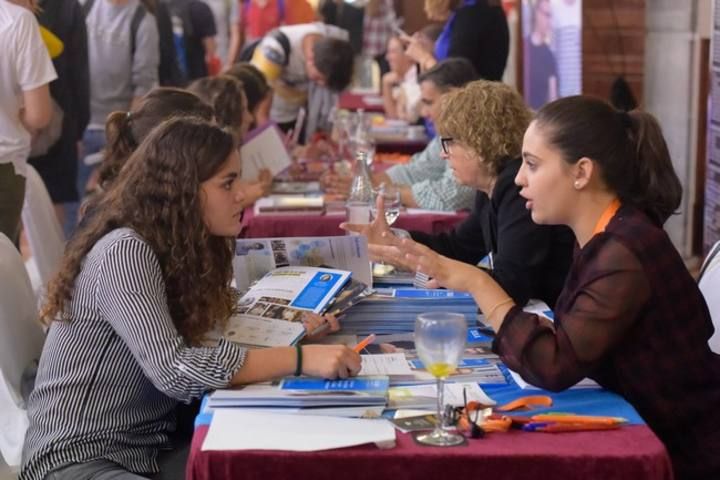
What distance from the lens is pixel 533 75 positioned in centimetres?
649

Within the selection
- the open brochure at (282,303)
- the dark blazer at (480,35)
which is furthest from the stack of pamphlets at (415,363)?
the dark blazer at (480,35)

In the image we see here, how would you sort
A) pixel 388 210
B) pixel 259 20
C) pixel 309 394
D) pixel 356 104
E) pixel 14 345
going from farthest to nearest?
pixel 259 20, pixel 356 104, pixel 388 210, pixel 14 345, pixel 309 394

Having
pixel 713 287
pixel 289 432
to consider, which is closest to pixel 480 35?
pixel 713 287

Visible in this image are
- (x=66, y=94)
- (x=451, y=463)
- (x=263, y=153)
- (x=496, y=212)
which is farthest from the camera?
(x=66, y=94)

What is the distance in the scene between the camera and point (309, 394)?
5.41 feet

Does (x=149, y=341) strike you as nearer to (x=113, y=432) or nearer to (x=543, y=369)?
(x=113, y=432)

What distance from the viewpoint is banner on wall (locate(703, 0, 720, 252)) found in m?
3.56

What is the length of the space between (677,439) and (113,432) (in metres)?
0.99

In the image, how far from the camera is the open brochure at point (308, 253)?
2.25 meters

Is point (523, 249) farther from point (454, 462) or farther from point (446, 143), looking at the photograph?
point (454, 462)

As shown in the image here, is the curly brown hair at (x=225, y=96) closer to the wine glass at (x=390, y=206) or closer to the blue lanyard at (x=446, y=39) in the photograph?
the wine glass at (x=390, y=206)

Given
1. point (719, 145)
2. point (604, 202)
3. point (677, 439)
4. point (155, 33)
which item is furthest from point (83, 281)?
point (155, 33)

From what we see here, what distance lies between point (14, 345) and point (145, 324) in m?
0.56

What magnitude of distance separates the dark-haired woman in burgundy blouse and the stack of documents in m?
0.25
